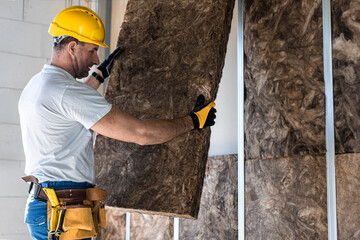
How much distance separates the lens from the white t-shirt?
1.94 m

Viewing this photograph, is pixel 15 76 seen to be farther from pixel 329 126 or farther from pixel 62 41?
pixel 329 126

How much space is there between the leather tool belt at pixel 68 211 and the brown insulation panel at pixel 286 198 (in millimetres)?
914

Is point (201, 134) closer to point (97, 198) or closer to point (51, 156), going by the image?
point (97, 198)

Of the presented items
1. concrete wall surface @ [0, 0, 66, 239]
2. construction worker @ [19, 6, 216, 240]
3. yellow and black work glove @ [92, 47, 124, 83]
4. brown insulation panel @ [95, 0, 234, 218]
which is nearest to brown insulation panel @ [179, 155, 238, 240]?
brown insulation panel @ [95, 0, 234, 218]

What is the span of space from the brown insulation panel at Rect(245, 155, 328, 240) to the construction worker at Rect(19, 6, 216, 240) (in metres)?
0.49

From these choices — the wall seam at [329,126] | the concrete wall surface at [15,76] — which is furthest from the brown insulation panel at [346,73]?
the concrete wall surface at [15,76]

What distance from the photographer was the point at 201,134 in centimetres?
223

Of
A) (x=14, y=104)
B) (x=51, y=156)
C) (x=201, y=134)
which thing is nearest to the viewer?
(x=51, y=156)

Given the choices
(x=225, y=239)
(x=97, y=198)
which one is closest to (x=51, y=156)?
(x=97, y=198)

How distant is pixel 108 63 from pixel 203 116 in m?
0.82

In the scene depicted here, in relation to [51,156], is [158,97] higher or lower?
higher

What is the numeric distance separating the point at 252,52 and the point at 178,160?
0.82 m

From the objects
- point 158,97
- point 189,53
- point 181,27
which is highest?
point 181,27

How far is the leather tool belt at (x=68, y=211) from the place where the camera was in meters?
1.95
